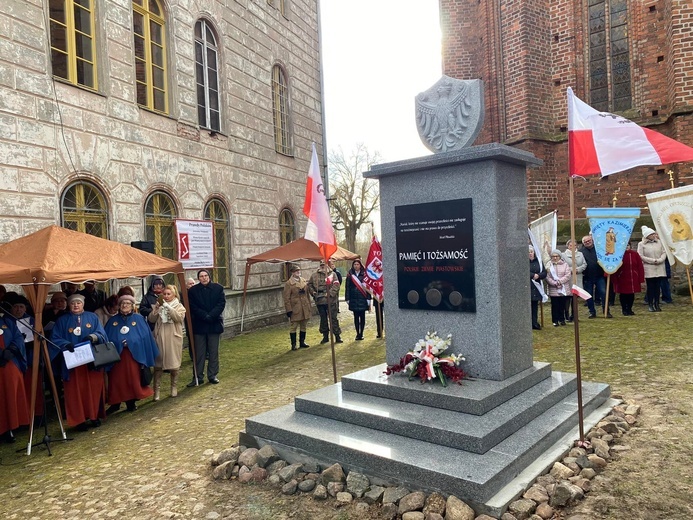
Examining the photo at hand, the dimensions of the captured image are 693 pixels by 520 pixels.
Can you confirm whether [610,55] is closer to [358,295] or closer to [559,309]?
[559,309]

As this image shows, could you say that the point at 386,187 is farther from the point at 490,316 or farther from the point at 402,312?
the point at 490,316

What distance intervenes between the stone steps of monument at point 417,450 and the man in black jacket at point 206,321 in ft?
10.3

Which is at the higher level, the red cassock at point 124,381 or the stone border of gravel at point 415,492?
the red cassock at point 124,381

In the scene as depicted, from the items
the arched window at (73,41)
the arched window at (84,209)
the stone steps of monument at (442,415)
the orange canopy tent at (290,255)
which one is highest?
the arched window at (73,41)

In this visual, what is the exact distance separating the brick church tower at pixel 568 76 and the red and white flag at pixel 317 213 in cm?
1119

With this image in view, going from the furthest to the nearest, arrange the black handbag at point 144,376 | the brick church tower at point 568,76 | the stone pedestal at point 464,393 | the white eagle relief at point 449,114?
1. the brick church tower at point 568,76
2. the black handbag at point 144,376
3. the white eagle relief at point 449,114
4. the stone pedestal at point 464,393

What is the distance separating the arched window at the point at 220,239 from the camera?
12688mm

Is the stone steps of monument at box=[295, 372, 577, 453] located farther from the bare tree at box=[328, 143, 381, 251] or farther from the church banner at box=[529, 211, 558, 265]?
the bare tree at box=[328, 143, 381, 251]

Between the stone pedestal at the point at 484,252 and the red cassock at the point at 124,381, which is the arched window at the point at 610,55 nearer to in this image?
the stone pedestal at the point at 484,252

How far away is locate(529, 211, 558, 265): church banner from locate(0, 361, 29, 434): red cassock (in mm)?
9324

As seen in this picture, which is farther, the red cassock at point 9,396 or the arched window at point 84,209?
the arched window at point 84,209

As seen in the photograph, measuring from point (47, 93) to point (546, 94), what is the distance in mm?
13693

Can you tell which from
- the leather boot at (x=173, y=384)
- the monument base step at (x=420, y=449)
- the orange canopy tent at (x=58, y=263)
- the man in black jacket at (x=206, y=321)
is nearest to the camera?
the monument base step at (x=420, y=449)

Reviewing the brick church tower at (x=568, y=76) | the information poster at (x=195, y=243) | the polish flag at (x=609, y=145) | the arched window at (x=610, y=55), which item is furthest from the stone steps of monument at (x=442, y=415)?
the arched window at (x=610, y=55)
